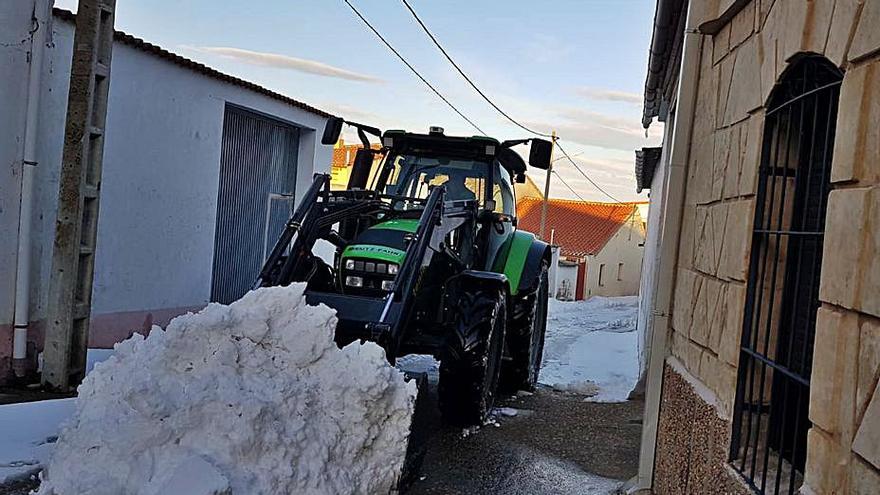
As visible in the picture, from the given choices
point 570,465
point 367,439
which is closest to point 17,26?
point 367,439

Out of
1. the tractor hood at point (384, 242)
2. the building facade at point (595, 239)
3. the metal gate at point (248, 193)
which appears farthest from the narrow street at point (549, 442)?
the building facade at point (595, 239)

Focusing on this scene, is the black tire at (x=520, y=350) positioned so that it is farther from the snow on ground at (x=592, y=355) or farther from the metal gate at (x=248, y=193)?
the metal gate at (x=248, y=193)

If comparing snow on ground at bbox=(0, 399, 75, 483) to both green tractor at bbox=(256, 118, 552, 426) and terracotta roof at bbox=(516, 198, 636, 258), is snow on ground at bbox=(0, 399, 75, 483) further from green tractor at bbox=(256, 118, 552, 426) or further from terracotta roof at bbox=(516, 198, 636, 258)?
terracotta roof at bbox=(516, 198, 636, 258)

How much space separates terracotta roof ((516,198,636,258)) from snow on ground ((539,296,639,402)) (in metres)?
13.9

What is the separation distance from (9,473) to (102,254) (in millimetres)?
3527

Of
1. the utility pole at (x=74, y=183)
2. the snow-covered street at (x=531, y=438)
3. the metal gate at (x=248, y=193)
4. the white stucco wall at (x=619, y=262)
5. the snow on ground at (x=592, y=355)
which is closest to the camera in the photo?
the snow-covered street at (x=531, y=438)

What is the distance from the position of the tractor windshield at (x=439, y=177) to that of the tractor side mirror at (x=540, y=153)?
0.45 m

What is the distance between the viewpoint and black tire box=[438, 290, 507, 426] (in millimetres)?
5832

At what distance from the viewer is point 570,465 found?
5.68m

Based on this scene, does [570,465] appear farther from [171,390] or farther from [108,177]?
[108,177]

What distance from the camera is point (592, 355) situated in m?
11.6

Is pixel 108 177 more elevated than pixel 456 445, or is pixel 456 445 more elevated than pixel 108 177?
pixel 108 177

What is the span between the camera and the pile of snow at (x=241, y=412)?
351cm

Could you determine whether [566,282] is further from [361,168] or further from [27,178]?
[27,178]
